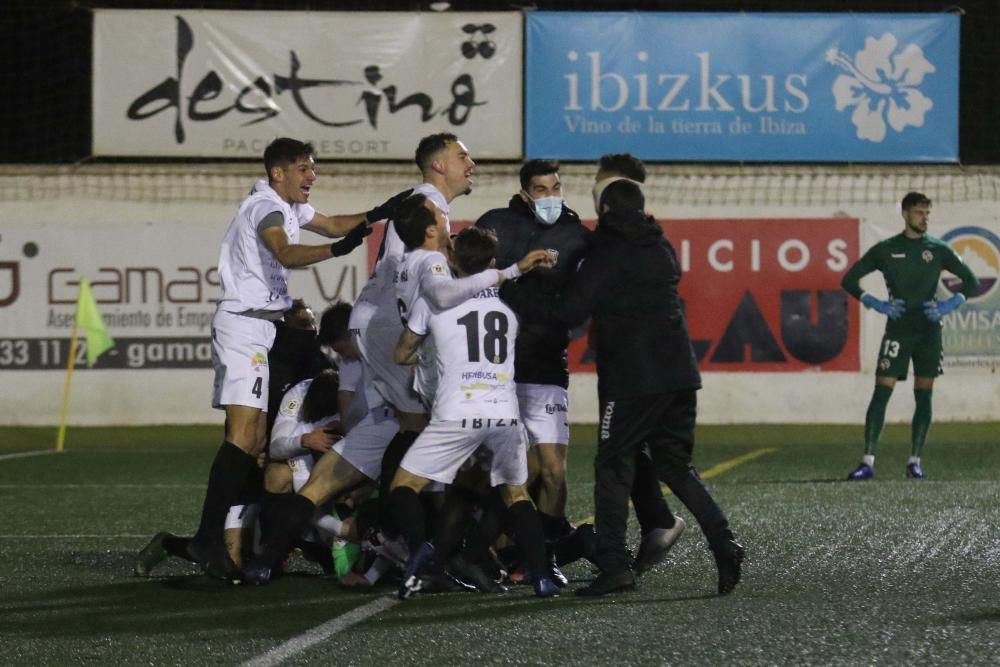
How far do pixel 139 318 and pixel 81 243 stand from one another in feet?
3.48

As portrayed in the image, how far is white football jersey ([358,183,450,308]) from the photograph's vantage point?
23.4 ft

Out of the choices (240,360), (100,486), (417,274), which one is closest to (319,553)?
(240,360)

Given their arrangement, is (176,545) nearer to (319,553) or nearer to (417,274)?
(319,553)

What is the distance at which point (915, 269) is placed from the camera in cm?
1215

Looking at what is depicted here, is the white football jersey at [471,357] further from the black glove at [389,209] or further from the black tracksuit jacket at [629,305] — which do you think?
the black glove at [389,209]

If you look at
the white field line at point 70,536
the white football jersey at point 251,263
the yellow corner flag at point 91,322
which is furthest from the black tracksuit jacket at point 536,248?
the yellow corner flag at point 91,322

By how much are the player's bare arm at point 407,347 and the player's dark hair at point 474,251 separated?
1.08ft

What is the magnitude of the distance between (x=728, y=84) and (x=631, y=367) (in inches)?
467

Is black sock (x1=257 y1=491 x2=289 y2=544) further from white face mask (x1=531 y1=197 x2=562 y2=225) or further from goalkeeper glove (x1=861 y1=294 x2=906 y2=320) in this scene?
goalkeeper glove (x1=861 y1=294 x2=906 y2=320)

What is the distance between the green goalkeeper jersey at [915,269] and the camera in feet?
39.8

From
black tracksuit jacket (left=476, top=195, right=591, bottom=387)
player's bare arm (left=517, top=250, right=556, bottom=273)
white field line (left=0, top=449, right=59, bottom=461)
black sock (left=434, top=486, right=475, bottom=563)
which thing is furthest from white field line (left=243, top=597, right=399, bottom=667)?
white field line (left=0, top=449, right=59, bottom=461)

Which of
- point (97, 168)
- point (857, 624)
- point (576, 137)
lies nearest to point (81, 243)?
point (97, 168)

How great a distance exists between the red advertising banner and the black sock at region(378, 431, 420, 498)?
35.0 ft

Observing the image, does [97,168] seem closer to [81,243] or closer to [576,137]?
[81,243]
